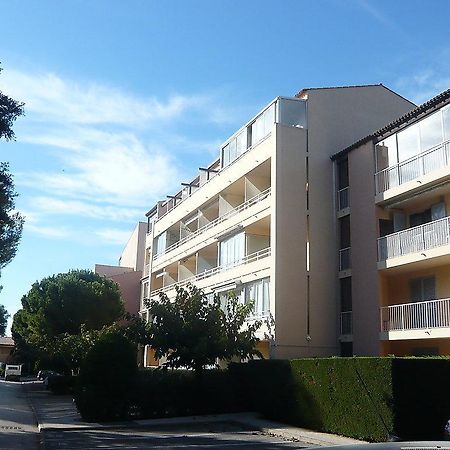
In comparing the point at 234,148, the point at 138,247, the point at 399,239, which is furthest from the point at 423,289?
the point at 138,247

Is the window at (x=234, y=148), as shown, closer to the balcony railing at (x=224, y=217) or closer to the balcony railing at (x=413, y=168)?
the balcony railing at (x=224, y=217)

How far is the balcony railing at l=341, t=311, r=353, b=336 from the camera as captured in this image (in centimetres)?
2503

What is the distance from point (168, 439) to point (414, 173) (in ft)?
42.3

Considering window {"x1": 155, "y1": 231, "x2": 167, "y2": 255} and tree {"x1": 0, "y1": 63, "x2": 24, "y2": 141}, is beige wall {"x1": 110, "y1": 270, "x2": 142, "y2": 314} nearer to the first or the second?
window {"x1": 155, "y1": 231, "x2": 167, "y2": 255}

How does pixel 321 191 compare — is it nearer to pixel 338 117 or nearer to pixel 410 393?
pixel 338 117

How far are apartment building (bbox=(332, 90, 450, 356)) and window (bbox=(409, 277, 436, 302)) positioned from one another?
39mm

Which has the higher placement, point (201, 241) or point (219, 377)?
point (201, 241)

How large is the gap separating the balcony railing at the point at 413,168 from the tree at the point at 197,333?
766 cm

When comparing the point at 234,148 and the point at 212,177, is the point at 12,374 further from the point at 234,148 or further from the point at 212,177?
the point at 234,148

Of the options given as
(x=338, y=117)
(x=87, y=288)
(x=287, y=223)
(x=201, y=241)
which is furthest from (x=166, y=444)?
(x=87, y=288)

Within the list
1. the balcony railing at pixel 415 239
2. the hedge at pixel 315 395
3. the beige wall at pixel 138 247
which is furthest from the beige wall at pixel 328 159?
the beige wall at pixel 138 247

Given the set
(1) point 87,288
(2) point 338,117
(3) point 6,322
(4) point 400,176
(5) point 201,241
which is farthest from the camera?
(3) point 6,322

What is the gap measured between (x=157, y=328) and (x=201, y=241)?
469 inches

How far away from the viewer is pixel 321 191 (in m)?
27.0
